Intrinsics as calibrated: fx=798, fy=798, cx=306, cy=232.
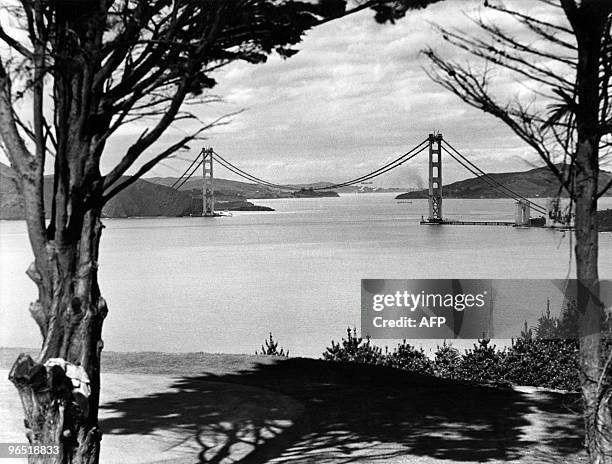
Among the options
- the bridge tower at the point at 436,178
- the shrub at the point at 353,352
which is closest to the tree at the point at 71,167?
the shrub at the point at 353,352

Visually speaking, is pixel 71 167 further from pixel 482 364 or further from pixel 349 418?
pixel 482 364

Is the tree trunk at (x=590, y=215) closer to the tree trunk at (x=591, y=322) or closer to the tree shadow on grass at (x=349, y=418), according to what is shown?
the tree trunk at (x=591, y=322)

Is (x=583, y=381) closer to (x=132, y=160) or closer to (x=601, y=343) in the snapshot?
(x=601, y=343)

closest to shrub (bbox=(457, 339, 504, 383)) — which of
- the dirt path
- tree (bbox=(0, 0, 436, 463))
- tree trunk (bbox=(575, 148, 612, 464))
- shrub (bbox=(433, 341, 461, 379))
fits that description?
shrub (bbox=(433, 341, 461, 379))

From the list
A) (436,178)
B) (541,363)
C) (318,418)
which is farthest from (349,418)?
(436,178)

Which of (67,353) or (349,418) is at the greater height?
(67,353)

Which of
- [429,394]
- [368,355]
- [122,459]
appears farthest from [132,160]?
[368,355]
